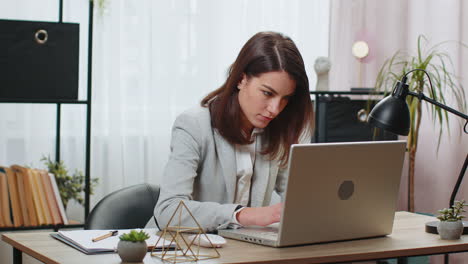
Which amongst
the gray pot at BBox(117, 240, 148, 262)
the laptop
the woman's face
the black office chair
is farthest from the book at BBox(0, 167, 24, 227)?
the gray pot at BBox(117, 240, 148, 262)

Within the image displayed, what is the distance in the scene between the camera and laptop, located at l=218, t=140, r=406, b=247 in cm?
157

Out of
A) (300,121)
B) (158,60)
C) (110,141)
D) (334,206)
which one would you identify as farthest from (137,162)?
(334,206)

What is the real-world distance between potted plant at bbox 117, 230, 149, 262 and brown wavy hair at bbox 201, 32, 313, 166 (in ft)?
2.42

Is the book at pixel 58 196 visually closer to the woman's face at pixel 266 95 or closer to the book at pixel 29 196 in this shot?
the book at pixel 29 196

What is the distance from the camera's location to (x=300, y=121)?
2.25m

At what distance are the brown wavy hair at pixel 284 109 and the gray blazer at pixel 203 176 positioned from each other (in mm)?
39

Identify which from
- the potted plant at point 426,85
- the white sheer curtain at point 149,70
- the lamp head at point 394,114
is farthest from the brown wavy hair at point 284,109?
the white sheer curtain at point 149,70

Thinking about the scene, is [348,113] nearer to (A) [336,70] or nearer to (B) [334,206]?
(A) [336,70]

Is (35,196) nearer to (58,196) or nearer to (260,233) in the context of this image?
(58,196)

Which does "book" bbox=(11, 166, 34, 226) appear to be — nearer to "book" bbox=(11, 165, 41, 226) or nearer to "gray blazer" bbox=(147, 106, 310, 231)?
"book" bbox=(11, 165, 41, 226)

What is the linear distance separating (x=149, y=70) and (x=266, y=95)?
154 centimetres

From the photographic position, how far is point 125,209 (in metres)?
2.16

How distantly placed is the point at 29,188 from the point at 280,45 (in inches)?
52.5

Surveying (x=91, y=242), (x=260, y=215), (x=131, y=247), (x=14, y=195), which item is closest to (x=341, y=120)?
(x=14, y=195)
